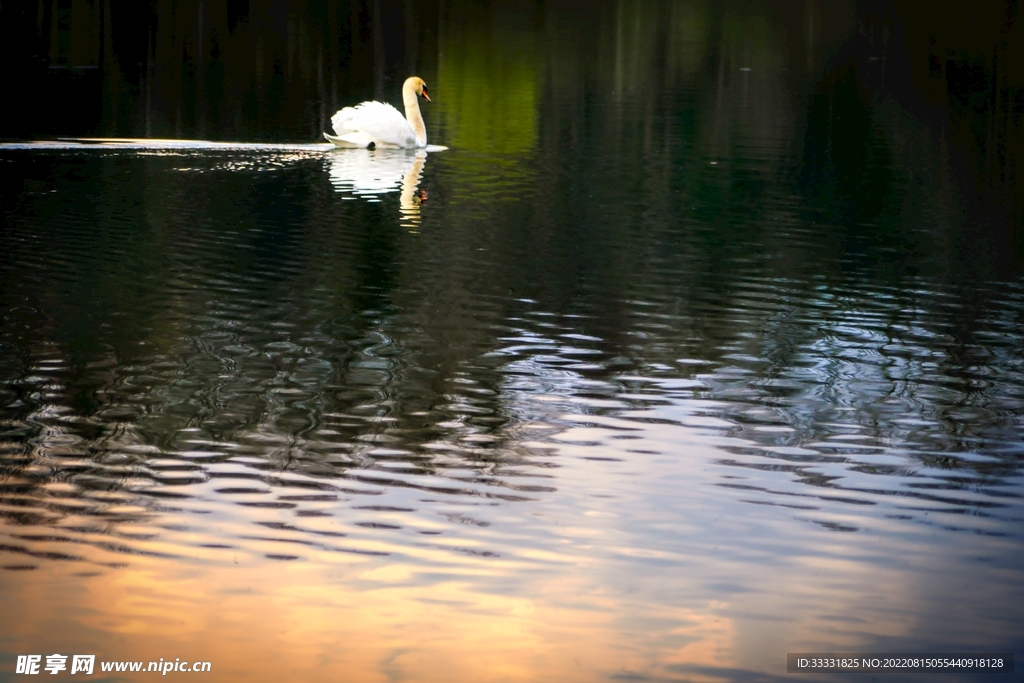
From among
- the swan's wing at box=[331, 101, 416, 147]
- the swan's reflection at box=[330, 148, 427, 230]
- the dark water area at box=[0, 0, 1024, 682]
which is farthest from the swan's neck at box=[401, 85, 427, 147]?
the swan's wing at box=[331, 101, 416, 147]

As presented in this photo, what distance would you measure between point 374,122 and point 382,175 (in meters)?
3.03

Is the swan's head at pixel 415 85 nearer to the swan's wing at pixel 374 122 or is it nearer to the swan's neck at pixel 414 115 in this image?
the swan's neck at pixel 414 115

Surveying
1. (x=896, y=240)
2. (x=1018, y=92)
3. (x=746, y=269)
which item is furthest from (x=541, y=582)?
(x=1018, y=92)

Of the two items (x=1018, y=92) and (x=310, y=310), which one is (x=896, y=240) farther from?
(x=1018, y=92)

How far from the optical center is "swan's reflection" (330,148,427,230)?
2535 centimetres

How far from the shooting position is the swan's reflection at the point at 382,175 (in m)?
25.4

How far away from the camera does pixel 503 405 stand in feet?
43.8

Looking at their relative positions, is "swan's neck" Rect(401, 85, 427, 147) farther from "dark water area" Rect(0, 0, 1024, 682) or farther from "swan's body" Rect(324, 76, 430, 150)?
"dark water area" Rect(0, 0, 1024, 682)

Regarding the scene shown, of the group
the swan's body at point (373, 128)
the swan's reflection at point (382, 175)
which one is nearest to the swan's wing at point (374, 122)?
the swan's body at point (373, 128)

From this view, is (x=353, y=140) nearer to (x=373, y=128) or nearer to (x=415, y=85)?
(x=373, y=128)

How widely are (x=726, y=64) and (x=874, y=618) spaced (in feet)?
179

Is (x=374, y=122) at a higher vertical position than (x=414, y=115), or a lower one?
lower

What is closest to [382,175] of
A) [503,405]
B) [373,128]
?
[373,128]

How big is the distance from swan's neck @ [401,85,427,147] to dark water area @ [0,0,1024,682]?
82 centimetres
